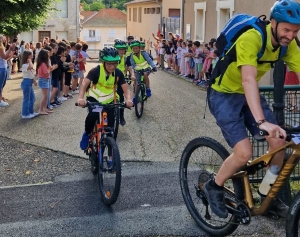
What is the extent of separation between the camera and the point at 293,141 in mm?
4168

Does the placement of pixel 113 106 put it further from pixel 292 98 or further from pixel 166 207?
pixel 292 98

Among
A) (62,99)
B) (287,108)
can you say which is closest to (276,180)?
(287,108)

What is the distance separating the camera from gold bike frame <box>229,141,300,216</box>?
4.36 metres

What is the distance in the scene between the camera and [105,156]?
6.54m

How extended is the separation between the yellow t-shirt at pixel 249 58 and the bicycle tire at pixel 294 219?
1058 millimetres

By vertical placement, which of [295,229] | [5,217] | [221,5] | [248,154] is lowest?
[5,217]

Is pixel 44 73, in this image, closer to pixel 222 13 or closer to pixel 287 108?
pixel 287 108

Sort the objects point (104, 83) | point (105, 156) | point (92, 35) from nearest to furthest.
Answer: point (105, 156) → point (104, 83) → point (92, 35)

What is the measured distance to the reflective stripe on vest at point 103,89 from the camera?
761 centimetres

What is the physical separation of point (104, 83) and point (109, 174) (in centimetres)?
166

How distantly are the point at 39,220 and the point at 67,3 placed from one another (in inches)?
1861

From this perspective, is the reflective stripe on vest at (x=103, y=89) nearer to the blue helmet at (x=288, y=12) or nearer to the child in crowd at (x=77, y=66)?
the blue helmet at (x=288, y=12)

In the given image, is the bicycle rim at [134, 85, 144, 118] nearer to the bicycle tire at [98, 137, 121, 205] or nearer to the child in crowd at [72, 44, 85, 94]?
the child in crowd at [72, 44, 85, 94]

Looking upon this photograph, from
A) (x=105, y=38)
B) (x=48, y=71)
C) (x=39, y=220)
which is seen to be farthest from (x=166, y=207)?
(x=105, y=38)
